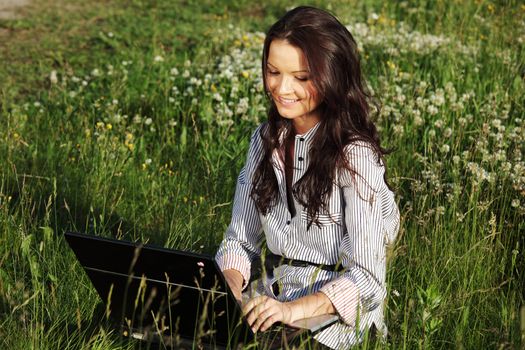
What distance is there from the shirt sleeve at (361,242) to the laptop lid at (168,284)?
14.5 inches

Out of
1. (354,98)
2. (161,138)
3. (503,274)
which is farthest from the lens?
(161,138)

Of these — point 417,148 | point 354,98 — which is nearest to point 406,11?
point 417,148

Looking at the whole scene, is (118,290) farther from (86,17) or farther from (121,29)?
(86,17)

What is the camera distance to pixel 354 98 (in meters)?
3.42

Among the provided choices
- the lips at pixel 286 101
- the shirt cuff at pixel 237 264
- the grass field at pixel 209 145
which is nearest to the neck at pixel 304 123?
the lips at pixel 286 101

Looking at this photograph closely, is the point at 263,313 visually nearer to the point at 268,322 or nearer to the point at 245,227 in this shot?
the point at 268,322

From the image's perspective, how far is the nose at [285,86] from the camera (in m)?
3.32

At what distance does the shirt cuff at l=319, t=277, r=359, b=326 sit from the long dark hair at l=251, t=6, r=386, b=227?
10.0 inches

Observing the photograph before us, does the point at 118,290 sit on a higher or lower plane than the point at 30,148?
higher

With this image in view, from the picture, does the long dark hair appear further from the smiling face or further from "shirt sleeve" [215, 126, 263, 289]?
"shirt sleeve" [215, 126, 263, 289]

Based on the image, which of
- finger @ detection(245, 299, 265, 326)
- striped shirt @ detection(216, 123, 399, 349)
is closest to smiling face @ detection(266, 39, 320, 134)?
striped shirt @ detection(216, 123, 399, 349)

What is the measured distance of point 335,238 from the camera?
11.2 ft

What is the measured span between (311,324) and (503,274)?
132cm

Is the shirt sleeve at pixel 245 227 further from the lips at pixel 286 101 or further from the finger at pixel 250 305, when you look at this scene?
the finger at pixel 250 305
